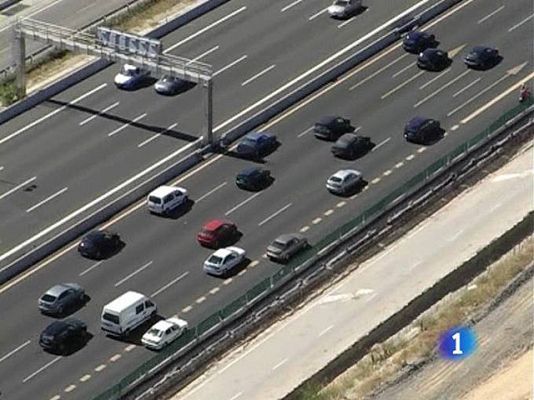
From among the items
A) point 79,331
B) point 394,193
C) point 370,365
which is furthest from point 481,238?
point 79,331

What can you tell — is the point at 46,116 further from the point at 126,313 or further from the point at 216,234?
the point at 126,313

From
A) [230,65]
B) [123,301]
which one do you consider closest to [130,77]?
[230,65]

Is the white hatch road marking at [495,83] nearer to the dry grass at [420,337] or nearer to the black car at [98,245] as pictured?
the dry grass at [420,337]

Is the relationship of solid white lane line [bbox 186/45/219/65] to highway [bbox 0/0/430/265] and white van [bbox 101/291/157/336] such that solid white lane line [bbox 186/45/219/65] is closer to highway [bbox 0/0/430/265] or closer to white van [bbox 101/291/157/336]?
highway [bbox 0/0/430/265]

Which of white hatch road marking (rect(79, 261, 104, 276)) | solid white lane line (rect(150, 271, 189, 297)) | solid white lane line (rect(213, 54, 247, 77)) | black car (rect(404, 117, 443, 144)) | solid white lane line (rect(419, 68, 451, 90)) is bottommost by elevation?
white hatch road marking (rect(79, 261, 104, 276))

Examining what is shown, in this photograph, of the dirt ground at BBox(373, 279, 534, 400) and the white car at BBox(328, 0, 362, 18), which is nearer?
the dirt ground at BBox(373, 279, 534, 400)

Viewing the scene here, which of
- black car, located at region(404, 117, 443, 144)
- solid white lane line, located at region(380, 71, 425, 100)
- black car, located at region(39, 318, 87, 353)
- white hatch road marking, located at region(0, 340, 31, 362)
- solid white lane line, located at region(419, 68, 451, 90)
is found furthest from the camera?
solid white lane line, located at region(419, 68, 451, 90)

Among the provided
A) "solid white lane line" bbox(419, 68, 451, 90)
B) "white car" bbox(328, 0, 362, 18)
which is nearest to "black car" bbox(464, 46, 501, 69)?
"solid white lane line" bbox(419, 68, 451, 90)
